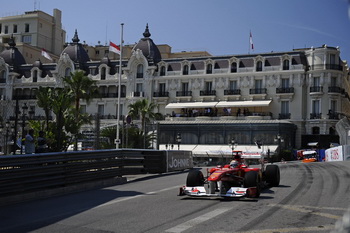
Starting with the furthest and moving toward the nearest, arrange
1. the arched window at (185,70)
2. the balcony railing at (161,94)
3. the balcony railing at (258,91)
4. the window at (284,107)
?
1. the balcony railing at (161,94)
2. the arched window at (185,70)
3. the balcony railing at (258,91)
4. the window at (284,107)

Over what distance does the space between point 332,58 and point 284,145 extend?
13574 mm

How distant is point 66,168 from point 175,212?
5029 mm

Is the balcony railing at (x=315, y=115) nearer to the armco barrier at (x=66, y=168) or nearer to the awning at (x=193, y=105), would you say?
the awning at (x=193, y=105)

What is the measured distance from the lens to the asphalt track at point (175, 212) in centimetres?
790

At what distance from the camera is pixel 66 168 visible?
13.3m

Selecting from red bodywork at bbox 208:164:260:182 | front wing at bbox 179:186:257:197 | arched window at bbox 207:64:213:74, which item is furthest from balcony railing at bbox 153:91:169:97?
front wing at bbox 179:186:257:197

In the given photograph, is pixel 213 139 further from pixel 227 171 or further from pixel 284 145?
pixel 227 171

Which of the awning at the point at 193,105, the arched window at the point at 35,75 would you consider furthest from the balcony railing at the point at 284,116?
the arched window at the point at 35,75

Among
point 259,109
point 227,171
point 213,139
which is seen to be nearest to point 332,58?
point 259,109

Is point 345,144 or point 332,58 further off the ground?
point 332,58

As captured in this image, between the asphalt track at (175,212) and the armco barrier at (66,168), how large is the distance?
56 cm

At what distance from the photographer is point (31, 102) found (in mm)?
72125

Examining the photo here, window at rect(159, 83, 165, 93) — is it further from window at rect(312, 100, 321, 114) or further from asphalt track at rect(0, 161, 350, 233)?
asphalt track at rect(0, 161, 350, 233)

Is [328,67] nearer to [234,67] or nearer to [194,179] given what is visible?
[234,67]
